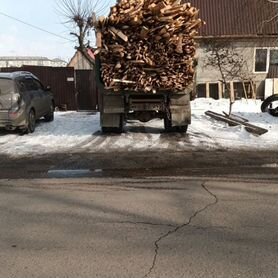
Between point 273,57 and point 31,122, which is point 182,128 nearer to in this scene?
point 31,122

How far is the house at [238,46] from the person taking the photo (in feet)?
87.9

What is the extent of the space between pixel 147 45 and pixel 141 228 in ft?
22.8

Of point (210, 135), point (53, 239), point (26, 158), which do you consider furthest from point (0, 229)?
point (210, 135)

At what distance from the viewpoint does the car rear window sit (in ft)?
42.5

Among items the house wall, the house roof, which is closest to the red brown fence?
the house wall

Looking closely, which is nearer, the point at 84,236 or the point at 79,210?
the point at 84,236

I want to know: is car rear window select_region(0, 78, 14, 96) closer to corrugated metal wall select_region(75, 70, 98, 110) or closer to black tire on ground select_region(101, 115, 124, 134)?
black tire on ground select_region(101, 115, 124, 134)

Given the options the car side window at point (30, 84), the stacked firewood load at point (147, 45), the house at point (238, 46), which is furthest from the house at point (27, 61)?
the stacked firewood load at point (147, 45)

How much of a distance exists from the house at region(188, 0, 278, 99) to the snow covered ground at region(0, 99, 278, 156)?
11.6 meters

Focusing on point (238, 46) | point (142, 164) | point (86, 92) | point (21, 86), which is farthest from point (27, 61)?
point (142, 164)

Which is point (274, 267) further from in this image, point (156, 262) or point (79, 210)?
point (79, 210)

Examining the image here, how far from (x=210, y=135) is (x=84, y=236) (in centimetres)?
788

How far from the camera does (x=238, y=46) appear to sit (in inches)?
1083

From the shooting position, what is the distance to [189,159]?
31.6 feet
